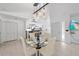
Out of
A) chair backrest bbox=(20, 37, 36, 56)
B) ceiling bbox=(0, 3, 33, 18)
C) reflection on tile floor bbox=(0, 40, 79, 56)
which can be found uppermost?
ceiling bbox=(0, 3, 33, 18)

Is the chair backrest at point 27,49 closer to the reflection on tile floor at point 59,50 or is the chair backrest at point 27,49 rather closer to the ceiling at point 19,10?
the reflection on tile floor at point 59,50

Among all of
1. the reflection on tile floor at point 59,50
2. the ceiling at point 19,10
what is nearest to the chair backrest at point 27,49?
the reflection on tile floor at point 59,50

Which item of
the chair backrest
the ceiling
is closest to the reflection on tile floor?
the chair backrest

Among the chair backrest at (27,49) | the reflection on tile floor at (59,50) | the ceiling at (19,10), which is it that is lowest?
the reflection on tile floor at (59,50)

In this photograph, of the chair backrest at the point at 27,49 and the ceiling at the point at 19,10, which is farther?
the ceiling at the point at 19,10

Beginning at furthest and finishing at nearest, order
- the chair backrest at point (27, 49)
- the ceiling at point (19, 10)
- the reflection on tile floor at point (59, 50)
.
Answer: the ceiling at point (19, 10)
the reflection on tile floor at point (59, 50)
the chair backrest at point (27, 49)

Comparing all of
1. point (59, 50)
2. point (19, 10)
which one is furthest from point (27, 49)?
point (19, 10)

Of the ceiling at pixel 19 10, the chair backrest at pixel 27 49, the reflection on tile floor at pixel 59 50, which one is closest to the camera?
the chair backrest at pixel 27 49

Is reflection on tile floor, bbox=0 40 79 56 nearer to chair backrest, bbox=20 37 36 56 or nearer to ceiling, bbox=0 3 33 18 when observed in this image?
chair backrest, bbox=20 37 36 56

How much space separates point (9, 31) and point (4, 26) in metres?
0.77

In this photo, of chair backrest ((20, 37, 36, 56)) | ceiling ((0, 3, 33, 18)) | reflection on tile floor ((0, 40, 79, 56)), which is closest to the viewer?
chair backrest ((20, 37, 36, 56))

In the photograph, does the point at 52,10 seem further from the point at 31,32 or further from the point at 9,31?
the point at 9,31

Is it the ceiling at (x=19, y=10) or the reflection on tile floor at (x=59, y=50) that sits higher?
the ceiling at (x=19, y=10)

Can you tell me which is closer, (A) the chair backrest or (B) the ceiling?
(A) the chair backrest
